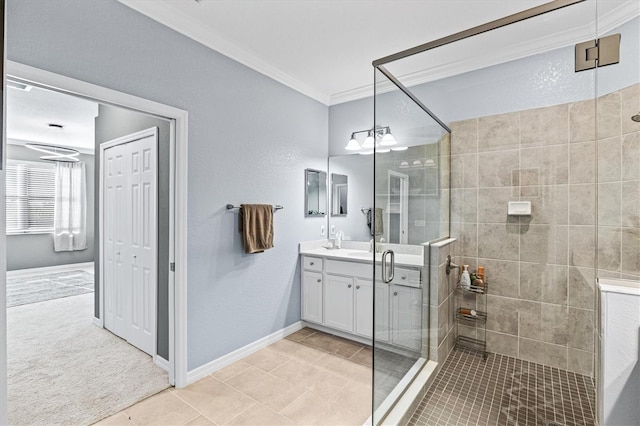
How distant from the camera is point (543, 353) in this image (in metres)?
1.91

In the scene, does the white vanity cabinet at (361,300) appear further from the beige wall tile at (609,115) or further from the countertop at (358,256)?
the beige wall tile at (609,115)

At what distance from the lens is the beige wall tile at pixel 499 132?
2021 millimetres

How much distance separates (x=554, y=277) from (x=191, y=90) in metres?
2.81

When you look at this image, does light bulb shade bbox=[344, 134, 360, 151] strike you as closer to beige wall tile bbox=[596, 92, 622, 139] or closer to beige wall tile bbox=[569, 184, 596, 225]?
beige wall tile bbox=[569, 184, 596, 225]

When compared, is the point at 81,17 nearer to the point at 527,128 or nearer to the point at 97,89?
the point at 97,89

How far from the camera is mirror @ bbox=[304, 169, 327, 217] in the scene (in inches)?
140

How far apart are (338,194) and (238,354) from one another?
2.04m

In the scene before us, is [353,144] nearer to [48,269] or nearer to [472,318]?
[472,318]

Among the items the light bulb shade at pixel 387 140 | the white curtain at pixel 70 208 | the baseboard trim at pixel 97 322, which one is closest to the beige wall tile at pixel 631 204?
the light bulb shade at pixel 387 140

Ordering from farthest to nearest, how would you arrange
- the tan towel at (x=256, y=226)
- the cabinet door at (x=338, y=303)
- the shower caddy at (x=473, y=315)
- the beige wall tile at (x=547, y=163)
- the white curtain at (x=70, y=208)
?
the white curtain at (x=70, y=208)
the cabinet door at (x=338, y=303)
the tan towel at (x=256, y=226)
the shower caddy at (x=473, y=315)
the beige wall tile at (x=547, y=163)

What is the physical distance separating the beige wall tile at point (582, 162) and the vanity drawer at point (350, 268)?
1.71 m

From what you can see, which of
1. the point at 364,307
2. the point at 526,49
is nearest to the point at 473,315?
the point at 364,307

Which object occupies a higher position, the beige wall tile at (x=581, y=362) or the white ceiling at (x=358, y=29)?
the white ceiling at (x=358, y=29)

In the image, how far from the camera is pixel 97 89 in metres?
1.82
